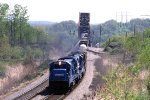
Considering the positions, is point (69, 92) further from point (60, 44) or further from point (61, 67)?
point (60, 44)

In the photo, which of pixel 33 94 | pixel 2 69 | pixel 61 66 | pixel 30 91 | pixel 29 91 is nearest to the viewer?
pixel 61 66

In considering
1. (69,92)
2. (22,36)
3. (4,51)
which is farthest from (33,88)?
(22,36)

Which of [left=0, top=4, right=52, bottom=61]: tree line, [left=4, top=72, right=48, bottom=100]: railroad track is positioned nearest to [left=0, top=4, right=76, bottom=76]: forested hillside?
[left=0, top=4, right=52, bottom=61]: tree line

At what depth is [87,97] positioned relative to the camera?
42.8 metres

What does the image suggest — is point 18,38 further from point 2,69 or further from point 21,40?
point 2,69

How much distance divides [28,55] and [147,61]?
84.6 meters

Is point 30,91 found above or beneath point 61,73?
beneath

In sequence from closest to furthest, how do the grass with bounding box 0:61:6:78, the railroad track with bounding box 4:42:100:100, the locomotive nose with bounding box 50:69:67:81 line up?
the railroad track with bounding box 4:42:100:100, the locomotive nose with bounding box 50:69:67:81, the grass with bounding box 0:61:6:78

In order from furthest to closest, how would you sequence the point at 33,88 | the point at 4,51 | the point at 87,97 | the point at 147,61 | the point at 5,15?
the point at 5,15 → the point at 4,51 → the point at 33,88 → the point at 147,61 → the point at 87,97

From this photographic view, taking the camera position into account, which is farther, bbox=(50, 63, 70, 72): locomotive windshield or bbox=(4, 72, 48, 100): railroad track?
bbox=(50, 63, 70, 72): locomotive windshield

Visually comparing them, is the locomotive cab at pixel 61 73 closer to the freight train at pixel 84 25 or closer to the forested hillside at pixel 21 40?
the forested hillside at pixel 21 40

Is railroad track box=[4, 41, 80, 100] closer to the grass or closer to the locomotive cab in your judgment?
the locomotive cab

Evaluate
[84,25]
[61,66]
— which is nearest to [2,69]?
[61,66]

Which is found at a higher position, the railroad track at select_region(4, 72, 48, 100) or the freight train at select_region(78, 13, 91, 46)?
the freight train at select_region(78, 13, 91, 46)
